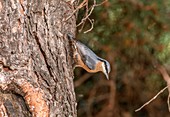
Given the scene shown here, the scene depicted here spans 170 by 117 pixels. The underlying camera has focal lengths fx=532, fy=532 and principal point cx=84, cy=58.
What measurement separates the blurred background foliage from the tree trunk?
2.09 feet

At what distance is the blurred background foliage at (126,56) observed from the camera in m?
3.01

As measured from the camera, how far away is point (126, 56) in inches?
140

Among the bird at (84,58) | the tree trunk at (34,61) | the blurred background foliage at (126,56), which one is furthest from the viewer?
the blurred background foliage at (126,56)

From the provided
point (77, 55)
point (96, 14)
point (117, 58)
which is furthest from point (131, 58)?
point (77, 55)

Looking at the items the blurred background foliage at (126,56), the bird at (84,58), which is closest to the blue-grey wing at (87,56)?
the bird at (84,58)

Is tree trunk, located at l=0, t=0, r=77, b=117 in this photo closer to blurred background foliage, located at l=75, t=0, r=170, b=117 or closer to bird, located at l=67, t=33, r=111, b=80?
bird, located at l=67, t=33, r=111, b=80

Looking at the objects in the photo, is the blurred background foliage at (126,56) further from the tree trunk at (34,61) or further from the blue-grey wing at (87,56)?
the tree trunk at (34,61)

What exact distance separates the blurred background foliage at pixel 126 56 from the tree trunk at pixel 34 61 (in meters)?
0.64

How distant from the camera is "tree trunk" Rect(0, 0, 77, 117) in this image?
1645 mm

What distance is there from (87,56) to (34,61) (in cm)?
44

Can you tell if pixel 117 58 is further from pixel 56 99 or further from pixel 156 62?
pixel 56 99

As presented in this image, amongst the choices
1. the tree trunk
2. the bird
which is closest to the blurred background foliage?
the bird

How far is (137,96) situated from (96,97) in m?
0.31

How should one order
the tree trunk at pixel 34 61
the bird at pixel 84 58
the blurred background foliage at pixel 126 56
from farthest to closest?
the blurred background foliage at pixel 126 56 < the bird at pixel 84 58 < the tree trunk at pixel 34 61
